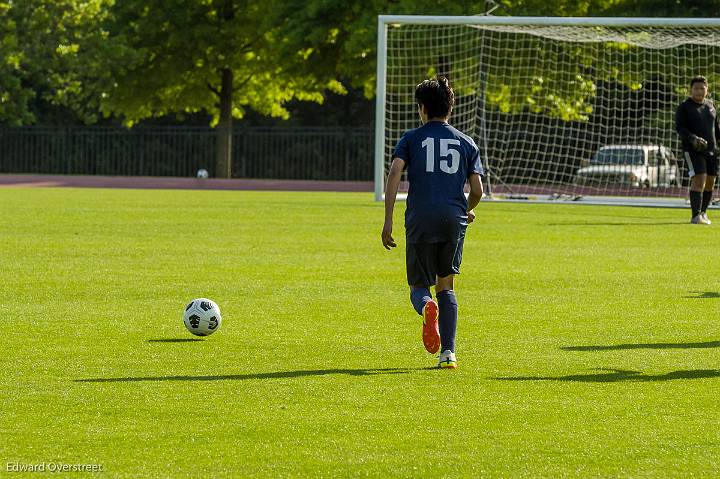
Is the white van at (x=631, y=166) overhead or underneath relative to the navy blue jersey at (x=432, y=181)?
underneath

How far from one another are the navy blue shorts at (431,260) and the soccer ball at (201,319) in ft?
5.15

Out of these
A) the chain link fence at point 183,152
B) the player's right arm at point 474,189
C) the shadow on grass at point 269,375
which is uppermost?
the player's right arm at point 474,189

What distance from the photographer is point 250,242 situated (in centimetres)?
1755

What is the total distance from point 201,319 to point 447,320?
1818 mm

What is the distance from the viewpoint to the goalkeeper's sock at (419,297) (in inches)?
317

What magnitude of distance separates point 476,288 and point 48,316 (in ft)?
13.4

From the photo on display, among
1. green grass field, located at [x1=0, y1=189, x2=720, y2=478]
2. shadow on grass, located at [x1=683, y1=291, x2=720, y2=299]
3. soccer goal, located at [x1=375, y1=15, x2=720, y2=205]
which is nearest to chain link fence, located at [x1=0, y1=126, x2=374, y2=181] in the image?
soccer goal, located at [x1=375, y1=15, x2=720, y2=205]

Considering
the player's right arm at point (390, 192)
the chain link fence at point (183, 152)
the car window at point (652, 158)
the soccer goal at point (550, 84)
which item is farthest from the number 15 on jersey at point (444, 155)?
the chain link fence at point (183, 152)

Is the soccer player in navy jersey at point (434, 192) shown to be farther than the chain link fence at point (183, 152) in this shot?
No

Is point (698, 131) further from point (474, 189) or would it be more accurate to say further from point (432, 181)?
point (432, 181)

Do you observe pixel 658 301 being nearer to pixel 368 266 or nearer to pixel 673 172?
pixel 368 266

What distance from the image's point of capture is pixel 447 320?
8031mm

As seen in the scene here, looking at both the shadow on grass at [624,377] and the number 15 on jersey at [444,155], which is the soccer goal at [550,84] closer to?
the number 15 on jersey at [444,155]

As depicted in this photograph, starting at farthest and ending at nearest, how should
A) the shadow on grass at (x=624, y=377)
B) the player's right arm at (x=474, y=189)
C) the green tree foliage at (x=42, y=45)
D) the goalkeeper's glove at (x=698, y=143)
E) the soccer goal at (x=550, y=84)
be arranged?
the green tree foliage at (x=42, y=45) < the soccer goal at (x=550, y=84) < the goalkeeper's glove at (x=698, y=143) < the player's right arm at (x=474, y=189) < the shadow on grass at (x=624, y=377)
